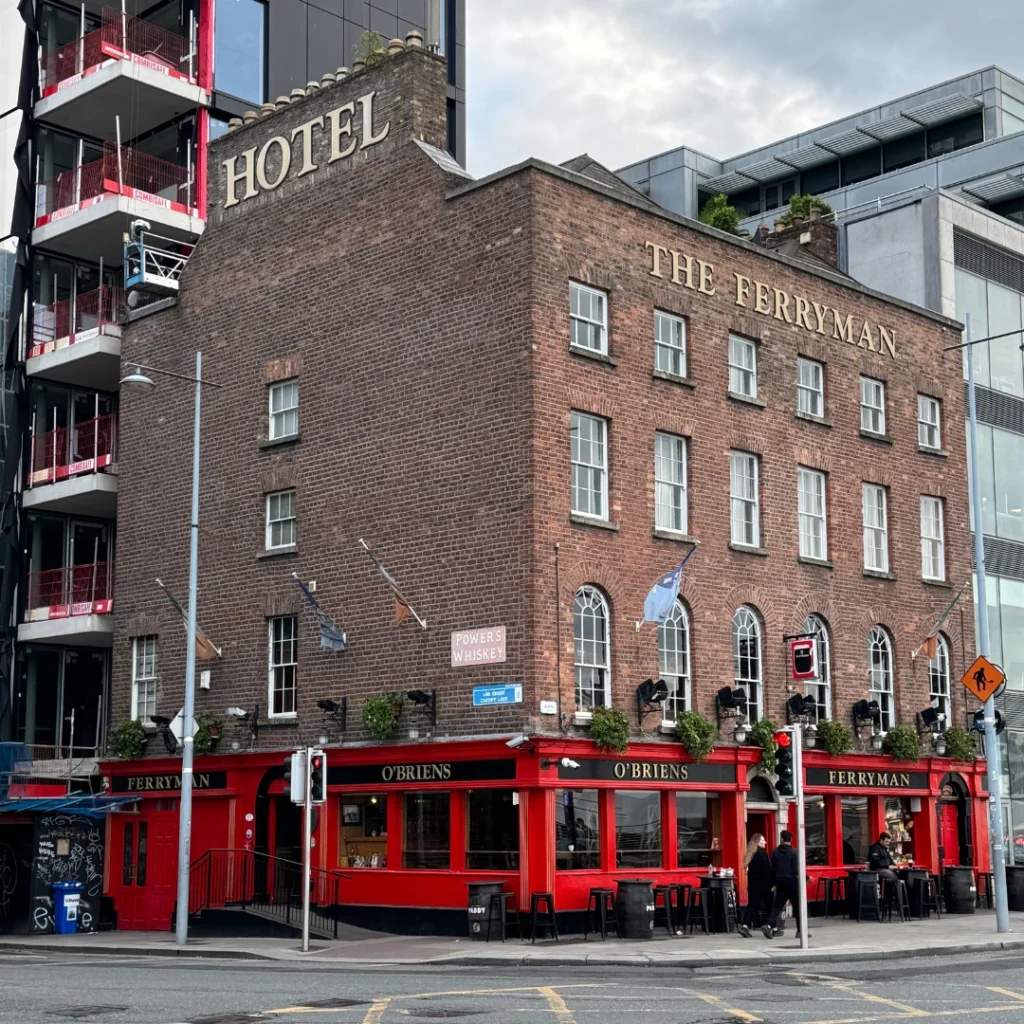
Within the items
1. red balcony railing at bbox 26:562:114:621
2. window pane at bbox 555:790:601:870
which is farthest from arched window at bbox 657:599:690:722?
red balcony railing at bbox 26:562:114:621

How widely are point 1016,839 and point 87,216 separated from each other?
28647mm

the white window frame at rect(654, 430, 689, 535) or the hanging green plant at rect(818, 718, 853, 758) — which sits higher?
the white window frame at rect(654, 430, 689, 535)

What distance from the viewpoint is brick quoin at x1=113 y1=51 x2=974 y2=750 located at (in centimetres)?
2853

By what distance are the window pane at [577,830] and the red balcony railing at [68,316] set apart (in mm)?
19880

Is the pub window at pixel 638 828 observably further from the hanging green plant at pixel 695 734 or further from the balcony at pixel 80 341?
the balcony at pixel 80 341

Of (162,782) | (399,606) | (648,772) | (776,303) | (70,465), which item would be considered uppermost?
(776,303)

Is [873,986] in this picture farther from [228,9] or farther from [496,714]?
[228,9]

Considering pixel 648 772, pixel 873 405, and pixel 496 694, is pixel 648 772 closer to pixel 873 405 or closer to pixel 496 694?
pixel 496 694

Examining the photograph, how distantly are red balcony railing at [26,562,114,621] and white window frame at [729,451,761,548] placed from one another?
1632cm

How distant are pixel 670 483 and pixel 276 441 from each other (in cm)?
815

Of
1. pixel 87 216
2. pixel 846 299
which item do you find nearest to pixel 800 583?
pixel 846 299

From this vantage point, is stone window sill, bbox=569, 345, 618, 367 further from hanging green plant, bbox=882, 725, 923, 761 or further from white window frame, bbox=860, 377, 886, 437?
hanging green plant, bbox=882, 725, 923, 761

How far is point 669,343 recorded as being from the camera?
31.4 m

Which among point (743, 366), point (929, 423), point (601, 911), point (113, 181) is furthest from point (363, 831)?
point (113, 181)
